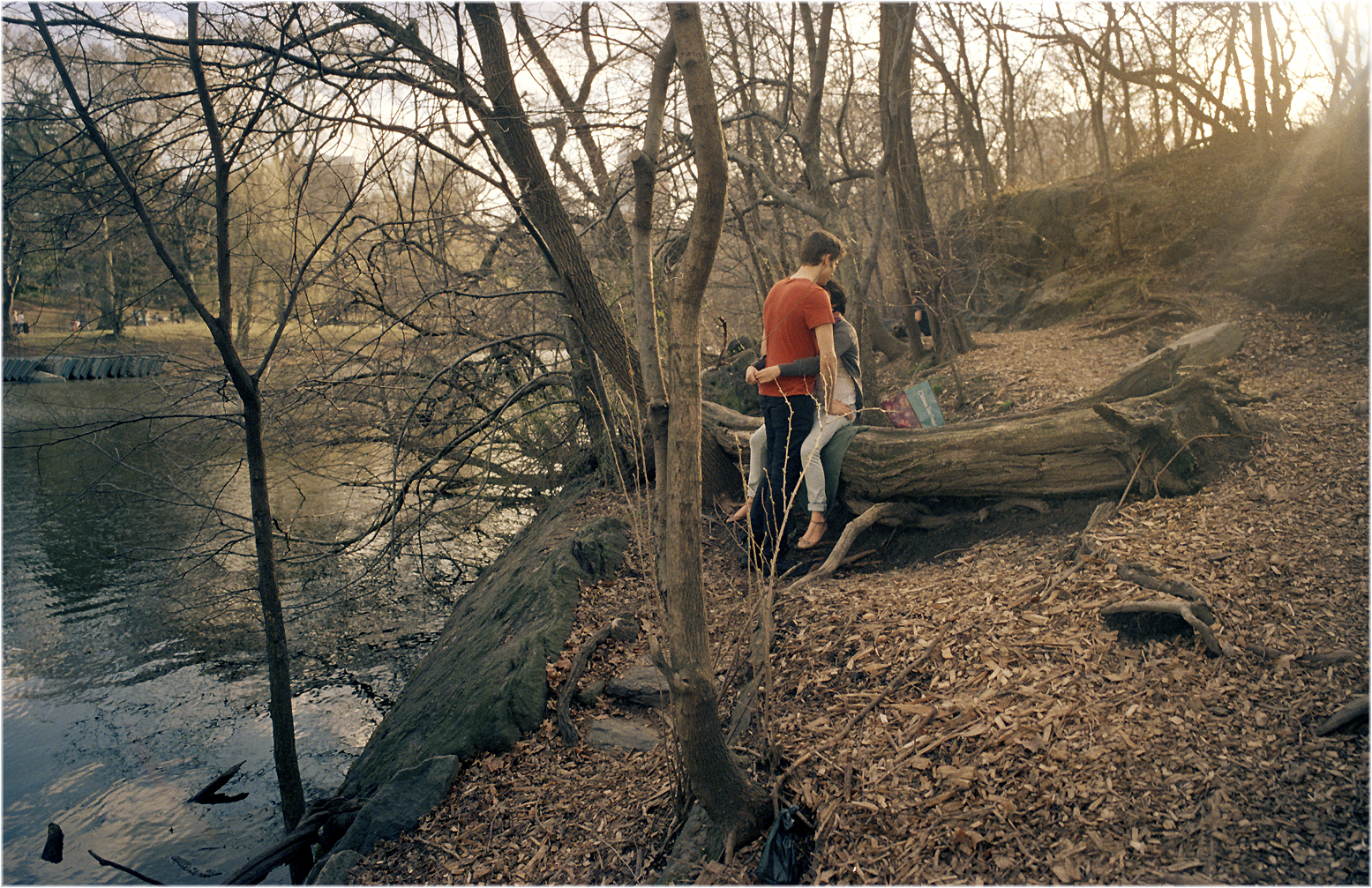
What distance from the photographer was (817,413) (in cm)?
454

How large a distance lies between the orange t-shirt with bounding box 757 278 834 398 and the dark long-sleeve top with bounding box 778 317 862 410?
2.2 inches

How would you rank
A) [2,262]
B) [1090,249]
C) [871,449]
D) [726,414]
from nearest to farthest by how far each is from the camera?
[2,262], [871,449], [726,414], [1090,249]

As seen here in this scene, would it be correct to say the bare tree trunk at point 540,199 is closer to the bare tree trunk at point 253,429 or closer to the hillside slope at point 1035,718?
the bare tree trunk at point 253,429

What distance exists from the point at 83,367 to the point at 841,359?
240 inches

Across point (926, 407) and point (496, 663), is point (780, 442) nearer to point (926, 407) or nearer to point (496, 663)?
point (496, 663)

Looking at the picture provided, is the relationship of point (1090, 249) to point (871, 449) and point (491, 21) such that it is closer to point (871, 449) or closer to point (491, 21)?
point (871, 449)

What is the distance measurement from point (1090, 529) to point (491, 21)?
16.7 ft

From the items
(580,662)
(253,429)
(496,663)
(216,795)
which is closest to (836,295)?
(580,662)

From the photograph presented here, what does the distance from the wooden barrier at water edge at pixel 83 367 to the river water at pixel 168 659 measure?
7.4 inches

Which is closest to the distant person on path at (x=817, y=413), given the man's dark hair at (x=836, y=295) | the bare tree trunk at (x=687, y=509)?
the man's dark hair at (x=836, y=295)

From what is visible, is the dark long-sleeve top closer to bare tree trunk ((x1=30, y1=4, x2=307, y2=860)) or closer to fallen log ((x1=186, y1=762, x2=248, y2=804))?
bare tree trunk ((x1=30, y1=4, x2=307, y2=860))

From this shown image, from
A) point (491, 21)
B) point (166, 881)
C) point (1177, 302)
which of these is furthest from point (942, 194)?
point (166, 881)

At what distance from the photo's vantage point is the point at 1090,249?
12.1 metres

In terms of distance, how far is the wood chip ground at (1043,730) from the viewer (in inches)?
86.9
